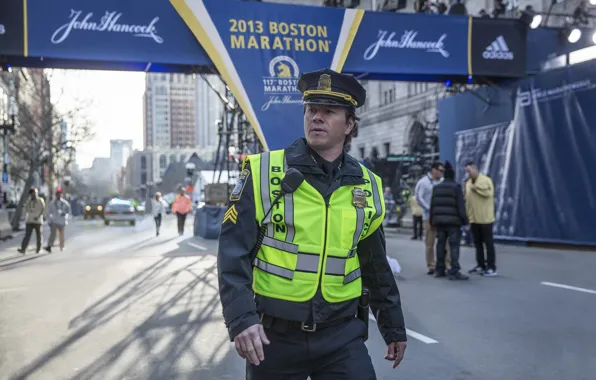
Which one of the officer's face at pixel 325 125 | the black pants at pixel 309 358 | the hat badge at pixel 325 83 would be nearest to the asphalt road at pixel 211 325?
the black pants at pixel 309 358

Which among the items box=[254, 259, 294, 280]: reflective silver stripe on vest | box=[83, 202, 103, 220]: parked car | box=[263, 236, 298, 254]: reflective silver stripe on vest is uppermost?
box=[263, 236, 298, 254]: reflective silver stripe on vest

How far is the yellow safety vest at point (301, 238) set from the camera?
2727mm

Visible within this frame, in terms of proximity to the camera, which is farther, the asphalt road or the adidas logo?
the adidas logo

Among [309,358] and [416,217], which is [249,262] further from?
[416,217]

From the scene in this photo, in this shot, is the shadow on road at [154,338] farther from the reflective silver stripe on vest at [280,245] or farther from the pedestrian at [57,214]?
the pedestrian at [57,214]

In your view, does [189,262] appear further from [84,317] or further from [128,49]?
[84,317]

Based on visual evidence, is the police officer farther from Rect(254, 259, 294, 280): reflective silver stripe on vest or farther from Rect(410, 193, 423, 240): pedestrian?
Rect(410, 193, 423, 240): pedestrian

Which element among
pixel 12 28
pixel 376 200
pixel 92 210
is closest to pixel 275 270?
pixel 376 200

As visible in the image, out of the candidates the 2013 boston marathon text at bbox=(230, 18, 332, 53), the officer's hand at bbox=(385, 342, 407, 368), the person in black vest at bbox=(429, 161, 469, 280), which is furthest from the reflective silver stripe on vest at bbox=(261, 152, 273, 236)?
the 2013 boston marathon text at bbox=(230, 18, 332, 53)

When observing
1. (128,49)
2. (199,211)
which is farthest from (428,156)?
(128,49)

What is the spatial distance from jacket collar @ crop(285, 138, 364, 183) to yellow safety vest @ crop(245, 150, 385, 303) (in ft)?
0.16

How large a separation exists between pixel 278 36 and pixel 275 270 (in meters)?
12.7

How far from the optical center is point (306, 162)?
2.82m

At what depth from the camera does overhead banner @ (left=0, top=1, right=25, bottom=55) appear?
13.4m
